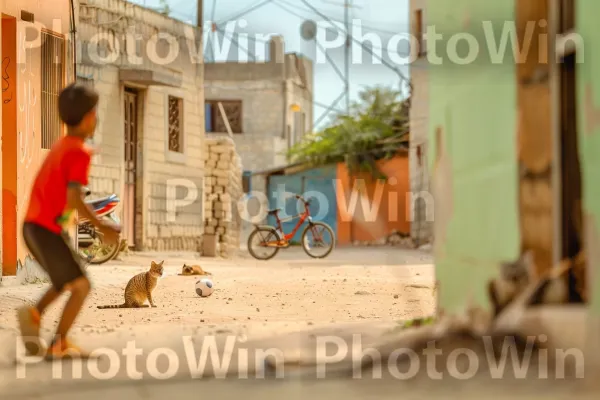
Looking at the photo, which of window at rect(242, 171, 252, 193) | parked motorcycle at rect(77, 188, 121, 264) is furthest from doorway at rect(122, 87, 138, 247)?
window at rect(242, 171, 252, 193)

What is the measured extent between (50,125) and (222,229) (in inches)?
392

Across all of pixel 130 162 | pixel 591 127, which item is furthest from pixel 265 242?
pixel 591 127

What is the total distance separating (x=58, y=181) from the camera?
463 centimetres

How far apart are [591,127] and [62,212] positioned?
2405 mm

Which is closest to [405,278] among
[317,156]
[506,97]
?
[506,97]

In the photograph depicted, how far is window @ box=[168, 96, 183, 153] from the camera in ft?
65.0

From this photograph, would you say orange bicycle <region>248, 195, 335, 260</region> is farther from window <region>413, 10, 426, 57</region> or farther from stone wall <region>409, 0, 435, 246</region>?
window <region>413, 10, 426, 57</region>

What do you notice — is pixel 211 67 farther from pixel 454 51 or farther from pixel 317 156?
pixel 454 51

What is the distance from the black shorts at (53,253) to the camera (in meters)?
4.66

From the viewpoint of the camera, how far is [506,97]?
15.3 ft

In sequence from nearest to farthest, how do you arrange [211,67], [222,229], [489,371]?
[489,371] → [222,229] → [211,67]

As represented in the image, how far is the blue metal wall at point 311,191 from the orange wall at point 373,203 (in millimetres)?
434

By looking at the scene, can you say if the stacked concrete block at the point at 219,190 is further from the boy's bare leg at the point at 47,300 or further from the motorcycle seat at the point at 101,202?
the boy's bare leg at the point at 47,300

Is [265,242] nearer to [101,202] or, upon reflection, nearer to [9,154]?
[101,202]
